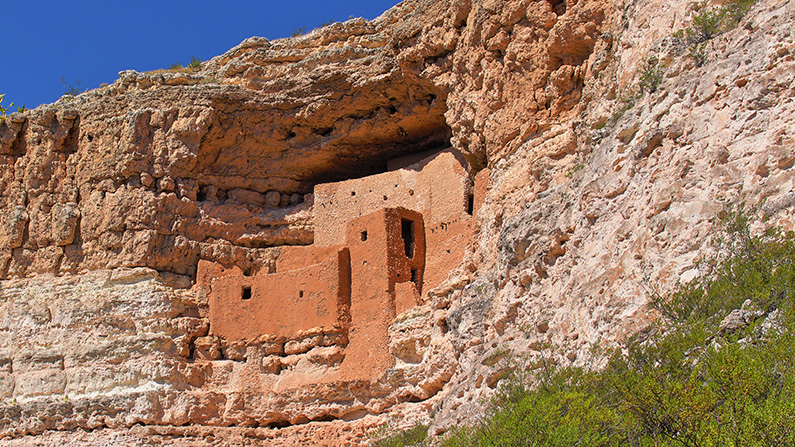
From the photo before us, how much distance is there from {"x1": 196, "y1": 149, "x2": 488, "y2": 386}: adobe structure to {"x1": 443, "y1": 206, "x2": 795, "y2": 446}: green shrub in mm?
9077

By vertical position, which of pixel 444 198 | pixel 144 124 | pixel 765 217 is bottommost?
pixel 765 217

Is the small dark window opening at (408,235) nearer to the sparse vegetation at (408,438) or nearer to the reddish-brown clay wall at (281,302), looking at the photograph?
the reddish-brown clay wall at (281,302)

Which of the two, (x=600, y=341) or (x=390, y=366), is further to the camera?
(x=390, y=366)

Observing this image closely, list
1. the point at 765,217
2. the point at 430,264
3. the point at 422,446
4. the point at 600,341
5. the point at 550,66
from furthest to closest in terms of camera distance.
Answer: the point at 430,264 → the point at 550,66 → the point at 422,446 → the point at 600,341 → the point at 765,217

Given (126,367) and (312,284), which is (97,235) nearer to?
(126,367)

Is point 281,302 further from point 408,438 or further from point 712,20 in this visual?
point 712,20

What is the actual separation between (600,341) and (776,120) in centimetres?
317

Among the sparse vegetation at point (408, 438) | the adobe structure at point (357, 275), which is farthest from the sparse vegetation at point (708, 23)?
the sparse vegetation at point (408, 438)

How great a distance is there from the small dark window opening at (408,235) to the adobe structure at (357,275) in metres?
0.02

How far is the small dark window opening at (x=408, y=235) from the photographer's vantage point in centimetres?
2119

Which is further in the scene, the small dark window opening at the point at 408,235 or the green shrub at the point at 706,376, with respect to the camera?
the small dark window opening at the point at 408,235

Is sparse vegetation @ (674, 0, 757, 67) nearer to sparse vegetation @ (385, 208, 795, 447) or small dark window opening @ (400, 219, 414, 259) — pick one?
sparse vegetation @ (385, 208, 795, 447)

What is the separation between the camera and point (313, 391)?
66.6ft

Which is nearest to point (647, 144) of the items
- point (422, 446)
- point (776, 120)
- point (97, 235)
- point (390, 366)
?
point (776, 120)
